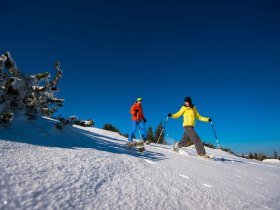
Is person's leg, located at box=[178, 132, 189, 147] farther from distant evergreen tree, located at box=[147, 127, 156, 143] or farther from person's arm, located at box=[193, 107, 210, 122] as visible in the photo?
distant evergreen tree, located at box=[147, 127, 156, 143]

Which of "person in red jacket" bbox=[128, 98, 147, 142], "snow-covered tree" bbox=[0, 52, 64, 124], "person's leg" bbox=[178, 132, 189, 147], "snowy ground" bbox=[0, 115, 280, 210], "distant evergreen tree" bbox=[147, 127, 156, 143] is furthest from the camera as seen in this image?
"distant evergreen tree" bbox=[147, 127, 156, 143]

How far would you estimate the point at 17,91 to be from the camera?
11.6 ft

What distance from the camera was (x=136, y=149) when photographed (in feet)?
16.7

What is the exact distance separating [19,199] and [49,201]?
0.61 ft

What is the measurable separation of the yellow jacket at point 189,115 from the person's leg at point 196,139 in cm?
21

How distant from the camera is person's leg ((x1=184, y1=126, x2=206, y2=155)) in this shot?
313 inches

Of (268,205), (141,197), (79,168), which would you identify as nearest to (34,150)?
(79,168)

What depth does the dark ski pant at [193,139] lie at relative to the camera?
314 inches

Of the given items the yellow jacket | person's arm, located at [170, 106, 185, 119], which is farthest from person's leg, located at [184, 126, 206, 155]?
person's arm, located at [170, 106, 185, 119]

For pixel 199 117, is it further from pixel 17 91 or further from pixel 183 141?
pixel 17 91

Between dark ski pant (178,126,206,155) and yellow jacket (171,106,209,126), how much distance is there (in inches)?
7.3

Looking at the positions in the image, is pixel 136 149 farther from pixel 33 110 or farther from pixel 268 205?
pixel 268 205

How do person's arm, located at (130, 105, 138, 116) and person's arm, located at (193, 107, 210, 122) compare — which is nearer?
person's arm, located at (193, 107, 210, 122)

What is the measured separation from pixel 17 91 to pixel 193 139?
605 cm
